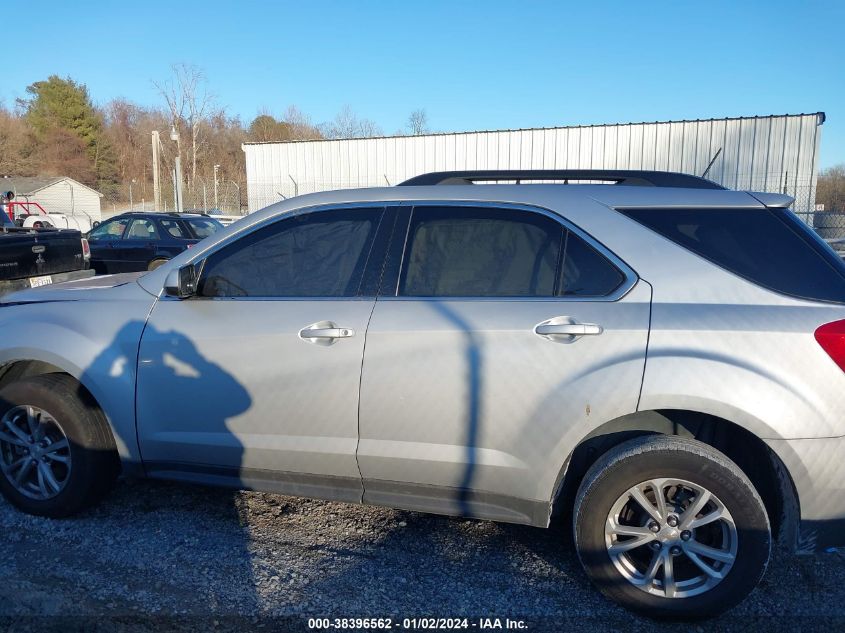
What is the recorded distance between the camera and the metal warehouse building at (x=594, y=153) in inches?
756

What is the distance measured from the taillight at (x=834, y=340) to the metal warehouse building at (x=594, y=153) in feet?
50.2

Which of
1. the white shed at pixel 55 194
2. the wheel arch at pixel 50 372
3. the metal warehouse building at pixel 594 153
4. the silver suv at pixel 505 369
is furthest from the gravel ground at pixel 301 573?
the white shed at pixel 55 194

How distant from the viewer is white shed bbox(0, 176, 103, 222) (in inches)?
1662

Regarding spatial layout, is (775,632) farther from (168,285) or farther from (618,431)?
(168,285)

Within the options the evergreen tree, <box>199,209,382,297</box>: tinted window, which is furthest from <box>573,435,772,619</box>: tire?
the evergreen tree

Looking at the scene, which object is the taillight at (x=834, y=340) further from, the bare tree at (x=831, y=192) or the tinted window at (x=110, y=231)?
the bare tree at (x=831, y=192)

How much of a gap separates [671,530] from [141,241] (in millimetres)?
12567

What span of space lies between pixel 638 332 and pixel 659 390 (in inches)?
9.9

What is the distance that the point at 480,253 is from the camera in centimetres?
312

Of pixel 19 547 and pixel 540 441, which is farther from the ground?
pixel 540 441

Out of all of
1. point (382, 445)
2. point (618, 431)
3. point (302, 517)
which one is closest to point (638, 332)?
point (618, 431)

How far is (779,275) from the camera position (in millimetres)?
2762

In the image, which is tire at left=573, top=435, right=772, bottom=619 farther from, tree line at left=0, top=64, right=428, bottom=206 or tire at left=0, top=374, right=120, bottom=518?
tree line at left=0, top=64, right=428, bottom=206

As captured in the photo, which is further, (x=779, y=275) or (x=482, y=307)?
(x=482, y=307)
